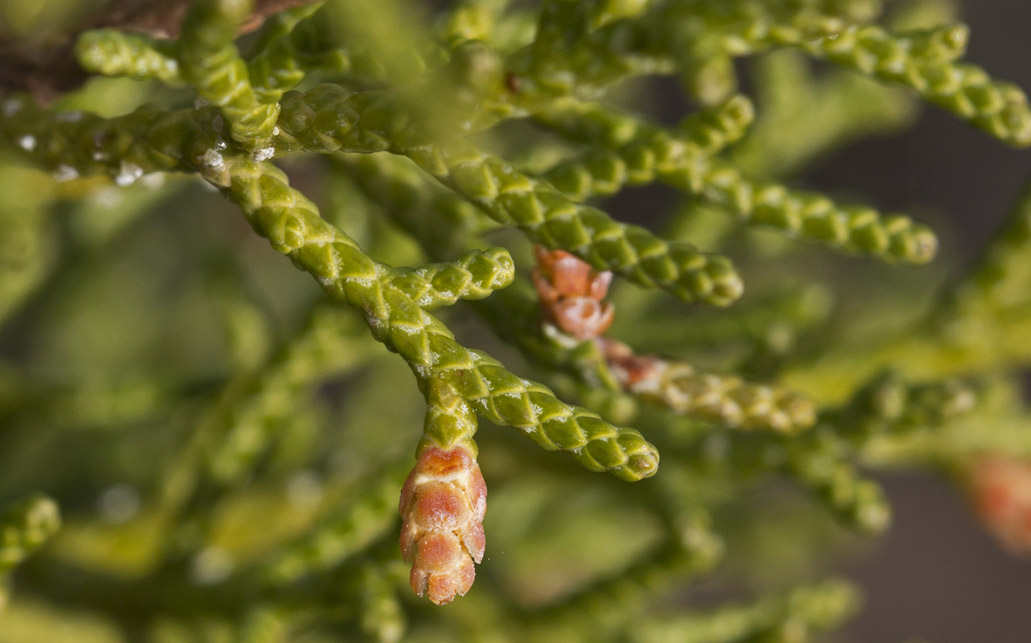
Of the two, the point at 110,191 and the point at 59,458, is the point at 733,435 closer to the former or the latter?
the point at 110,191

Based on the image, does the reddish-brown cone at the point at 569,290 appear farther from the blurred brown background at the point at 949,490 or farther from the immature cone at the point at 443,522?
the blurred brown background at the point at 949,490

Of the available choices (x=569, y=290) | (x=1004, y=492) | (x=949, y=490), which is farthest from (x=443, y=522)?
(x=949, y=490)

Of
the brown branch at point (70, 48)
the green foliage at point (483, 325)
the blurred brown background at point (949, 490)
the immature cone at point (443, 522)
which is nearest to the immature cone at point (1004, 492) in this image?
the green foliage at point (483, 325)

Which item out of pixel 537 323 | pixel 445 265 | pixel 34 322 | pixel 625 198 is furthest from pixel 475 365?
pixel 625 198

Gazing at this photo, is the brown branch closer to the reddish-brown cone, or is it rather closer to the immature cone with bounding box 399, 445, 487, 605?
the reddish-brown cone

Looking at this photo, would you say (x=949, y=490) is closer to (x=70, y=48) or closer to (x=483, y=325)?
(x=483, y=325)

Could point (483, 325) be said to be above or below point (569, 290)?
below
